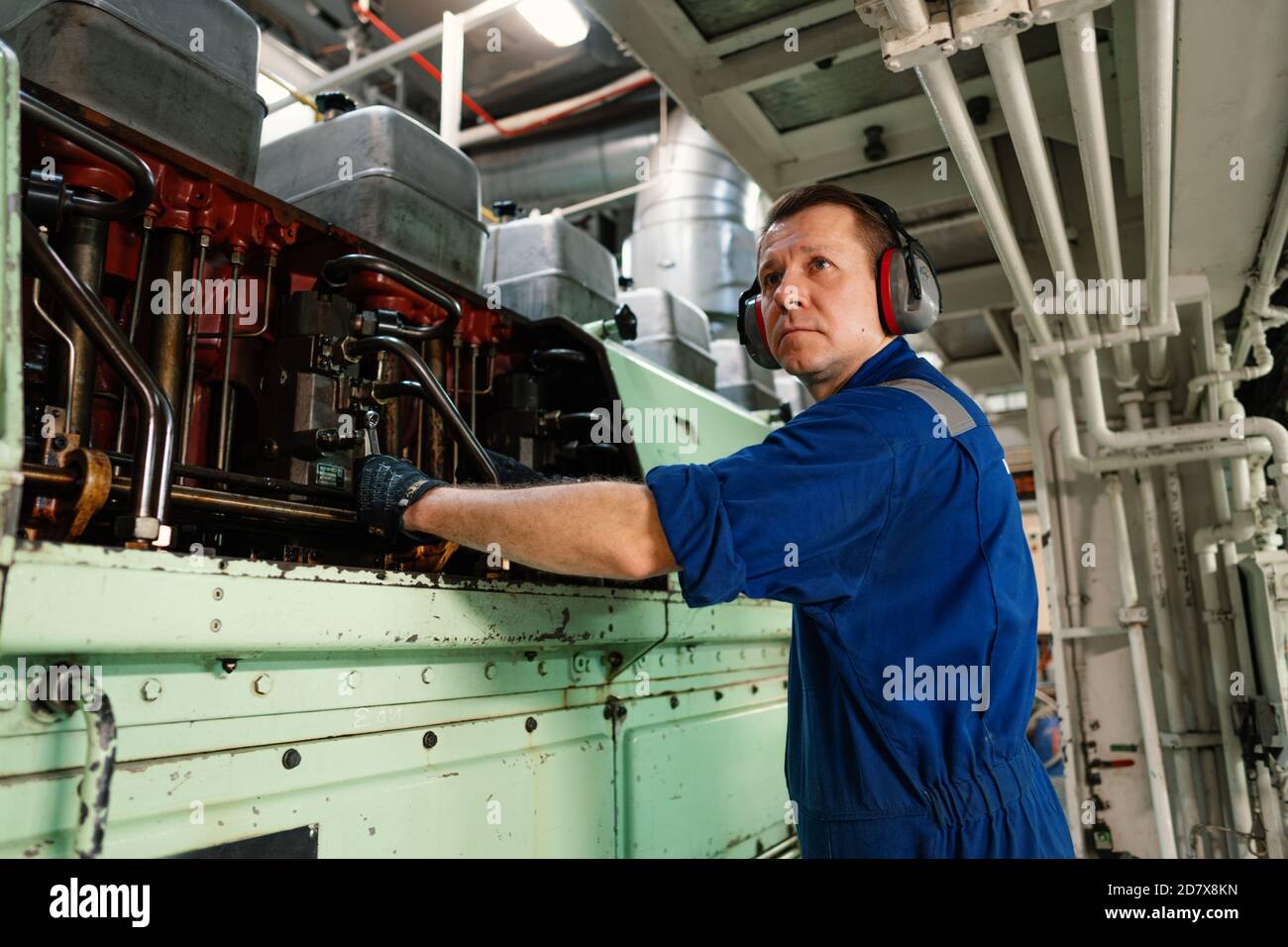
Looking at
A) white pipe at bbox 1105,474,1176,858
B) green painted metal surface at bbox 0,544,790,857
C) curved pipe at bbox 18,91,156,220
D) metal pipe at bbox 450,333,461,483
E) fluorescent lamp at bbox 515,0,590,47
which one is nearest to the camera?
green painted metal surface at bbox 0,544,790,857

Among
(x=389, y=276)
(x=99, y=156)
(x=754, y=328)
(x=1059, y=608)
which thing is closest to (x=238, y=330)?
(x=389, y=276)

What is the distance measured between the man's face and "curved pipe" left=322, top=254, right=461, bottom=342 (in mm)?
555

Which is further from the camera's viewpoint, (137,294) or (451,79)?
(451,79)

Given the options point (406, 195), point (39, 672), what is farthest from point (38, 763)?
point (406, 195)

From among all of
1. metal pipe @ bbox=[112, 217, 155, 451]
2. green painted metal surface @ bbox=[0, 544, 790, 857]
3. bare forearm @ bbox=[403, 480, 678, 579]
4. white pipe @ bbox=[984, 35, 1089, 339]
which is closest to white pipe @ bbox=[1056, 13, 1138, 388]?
white pipe @ bbox=[984, 35, 1089, 339]

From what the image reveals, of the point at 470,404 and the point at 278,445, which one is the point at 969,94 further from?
the point at 278,445

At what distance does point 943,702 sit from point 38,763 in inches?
41.0

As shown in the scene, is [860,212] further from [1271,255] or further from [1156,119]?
[1271,255]

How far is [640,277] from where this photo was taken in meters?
4.00

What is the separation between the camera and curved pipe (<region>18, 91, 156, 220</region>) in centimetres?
99

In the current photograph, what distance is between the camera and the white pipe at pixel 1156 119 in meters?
1.19

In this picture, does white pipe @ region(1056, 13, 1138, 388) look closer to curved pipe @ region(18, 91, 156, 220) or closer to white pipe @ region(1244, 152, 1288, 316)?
white pipe @ region(1244, 152, 1288, 316)

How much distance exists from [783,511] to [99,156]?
0.93 metres

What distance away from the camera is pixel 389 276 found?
1426 millimetres
